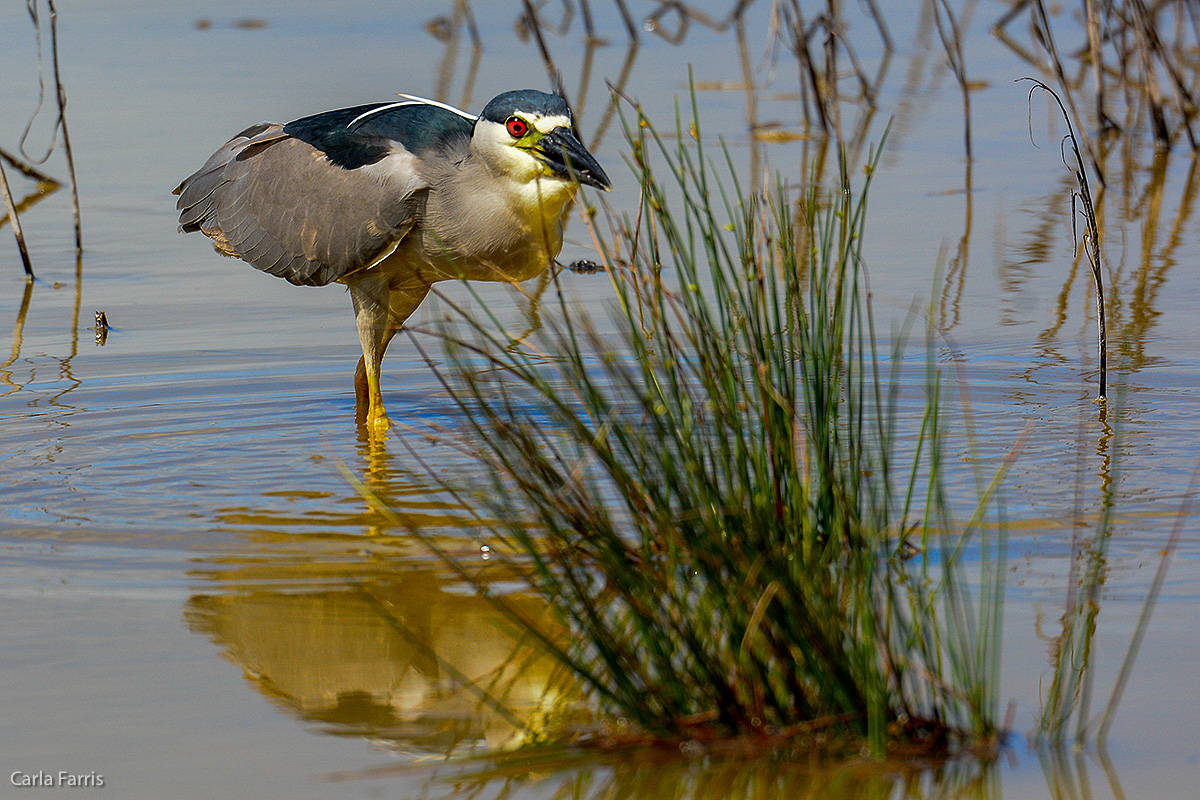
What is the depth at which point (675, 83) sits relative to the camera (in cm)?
1070

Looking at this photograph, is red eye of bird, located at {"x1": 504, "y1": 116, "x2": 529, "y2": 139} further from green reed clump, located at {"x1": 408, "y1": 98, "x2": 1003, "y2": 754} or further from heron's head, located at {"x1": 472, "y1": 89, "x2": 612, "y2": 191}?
green reed clump, located at {"x1": 408, "y1": 98, "x2": 1003, "y2": 754}

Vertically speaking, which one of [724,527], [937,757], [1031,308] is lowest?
[1031,308]

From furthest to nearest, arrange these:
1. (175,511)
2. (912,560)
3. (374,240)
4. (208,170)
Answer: (208,170)
(374,240)
(175,511)
(912,560)

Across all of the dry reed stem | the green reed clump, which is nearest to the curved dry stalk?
the green reed clump

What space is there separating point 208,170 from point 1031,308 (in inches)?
129

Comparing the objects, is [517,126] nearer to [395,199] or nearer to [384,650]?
[395,199]

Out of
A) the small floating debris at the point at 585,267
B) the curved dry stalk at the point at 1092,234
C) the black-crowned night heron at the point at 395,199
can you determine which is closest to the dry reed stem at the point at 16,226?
the black-crowned night heron at the point at 395,199

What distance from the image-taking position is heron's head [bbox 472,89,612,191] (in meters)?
4.78

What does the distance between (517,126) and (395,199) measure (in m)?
0.50

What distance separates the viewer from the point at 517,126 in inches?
190

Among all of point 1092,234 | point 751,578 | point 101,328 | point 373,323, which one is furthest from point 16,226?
point 751,578

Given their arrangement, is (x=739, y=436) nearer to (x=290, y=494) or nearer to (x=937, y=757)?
(x=937, y=757)

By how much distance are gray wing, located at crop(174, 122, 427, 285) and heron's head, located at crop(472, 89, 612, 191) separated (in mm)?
329

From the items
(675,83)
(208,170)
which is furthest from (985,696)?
(675,83)
